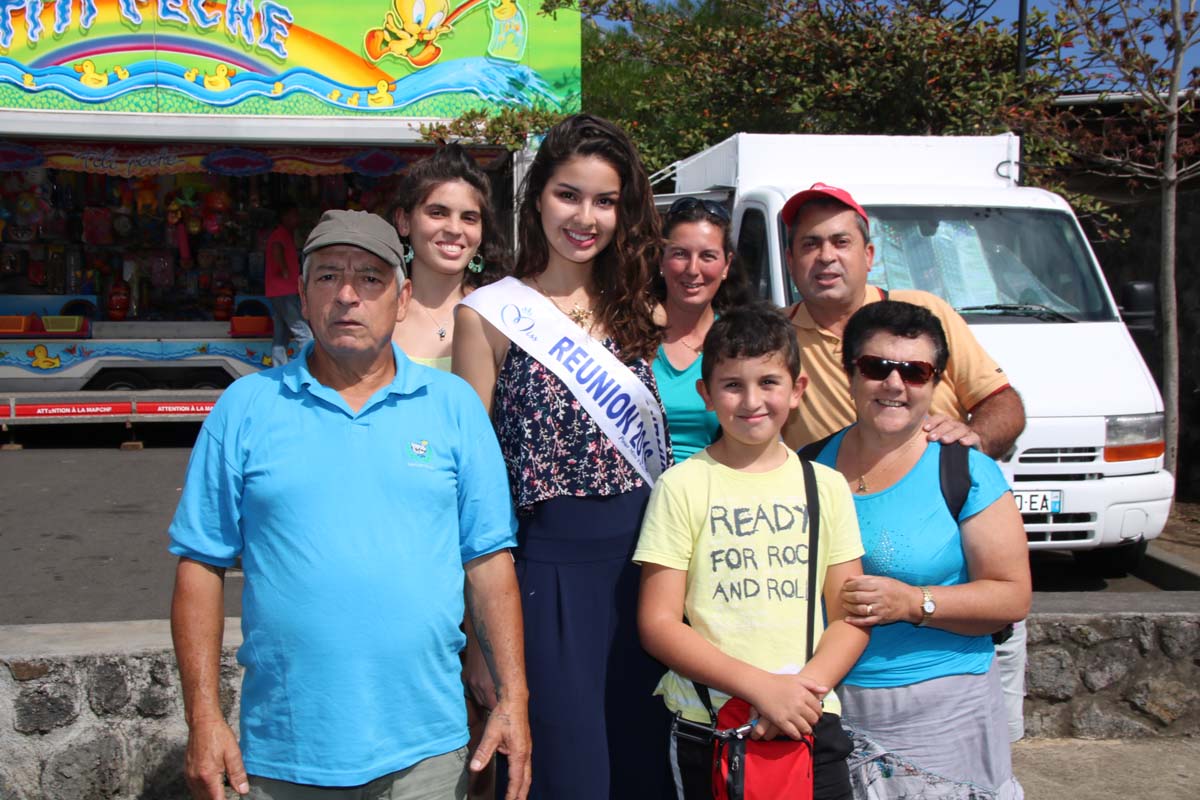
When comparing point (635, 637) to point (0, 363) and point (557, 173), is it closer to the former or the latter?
point (557, 173)

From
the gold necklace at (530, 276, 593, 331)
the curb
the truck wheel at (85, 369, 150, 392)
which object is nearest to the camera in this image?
the gold necklace at (530, 276, 593, 331)

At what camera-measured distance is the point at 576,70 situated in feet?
32.7

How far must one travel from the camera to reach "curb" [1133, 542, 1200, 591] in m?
→ 5.90

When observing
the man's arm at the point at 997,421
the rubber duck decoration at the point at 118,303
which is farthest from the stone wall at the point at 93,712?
the rubber duck decoration at the point at 118,303

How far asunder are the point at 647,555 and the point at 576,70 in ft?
27.5

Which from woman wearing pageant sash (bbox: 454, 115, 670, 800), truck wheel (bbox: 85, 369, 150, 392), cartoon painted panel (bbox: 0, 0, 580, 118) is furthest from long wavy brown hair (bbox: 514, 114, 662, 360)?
truck wheel (bbox: 85, 369, 150, 392)

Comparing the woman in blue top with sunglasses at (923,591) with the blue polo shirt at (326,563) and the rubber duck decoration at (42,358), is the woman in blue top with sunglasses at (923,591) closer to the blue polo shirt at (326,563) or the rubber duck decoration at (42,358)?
the blue polo shirt at (326,563)

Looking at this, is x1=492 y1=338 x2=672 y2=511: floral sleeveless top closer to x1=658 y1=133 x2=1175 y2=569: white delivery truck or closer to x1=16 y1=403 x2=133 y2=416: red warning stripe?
x1=658 y1=133 x2=1175 y2=569: white delivery truck

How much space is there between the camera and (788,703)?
219cm

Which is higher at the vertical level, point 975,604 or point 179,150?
point 179,150

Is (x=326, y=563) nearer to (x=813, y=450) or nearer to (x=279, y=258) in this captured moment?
(x=813, y=450)

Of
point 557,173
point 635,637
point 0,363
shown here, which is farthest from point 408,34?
point 635,637

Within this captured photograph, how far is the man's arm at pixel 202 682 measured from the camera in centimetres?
210

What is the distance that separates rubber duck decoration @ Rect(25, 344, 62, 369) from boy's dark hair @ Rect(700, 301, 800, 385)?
9.84m
